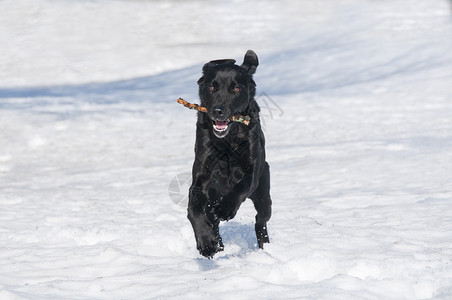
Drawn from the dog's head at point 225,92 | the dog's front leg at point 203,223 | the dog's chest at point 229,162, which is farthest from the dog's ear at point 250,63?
the dog's front leg at point 203,223

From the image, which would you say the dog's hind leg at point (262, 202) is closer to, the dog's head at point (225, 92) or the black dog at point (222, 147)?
the black dog at point (222, 147)

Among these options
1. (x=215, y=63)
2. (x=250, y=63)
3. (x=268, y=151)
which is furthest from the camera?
(x=268, y=151)

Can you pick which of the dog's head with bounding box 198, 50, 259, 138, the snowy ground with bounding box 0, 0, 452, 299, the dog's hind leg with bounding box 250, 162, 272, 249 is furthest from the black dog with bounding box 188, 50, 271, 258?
the snowy ground with bounding box 0, 0, 452, 299

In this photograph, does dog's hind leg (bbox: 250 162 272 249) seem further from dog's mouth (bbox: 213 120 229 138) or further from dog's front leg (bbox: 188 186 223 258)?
dog's mouth (bbox: 213 120 229 138)

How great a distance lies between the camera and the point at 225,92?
201 inches

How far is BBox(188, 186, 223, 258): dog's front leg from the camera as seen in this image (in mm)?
4852

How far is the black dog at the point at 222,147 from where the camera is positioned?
4.97 metres

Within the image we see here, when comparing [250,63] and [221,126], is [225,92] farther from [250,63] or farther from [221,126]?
[250,63]

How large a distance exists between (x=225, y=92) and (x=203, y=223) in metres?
1.10

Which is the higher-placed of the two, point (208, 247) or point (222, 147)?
point (222, 147)

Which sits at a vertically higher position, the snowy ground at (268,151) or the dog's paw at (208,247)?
the dog's paw at (208,247)

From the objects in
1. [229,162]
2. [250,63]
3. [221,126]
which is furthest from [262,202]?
[250,63]

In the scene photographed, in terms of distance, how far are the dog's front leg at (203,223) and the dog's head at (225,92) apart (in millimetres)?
578

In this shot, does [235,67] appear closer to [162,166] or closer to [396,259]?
[396,259]
